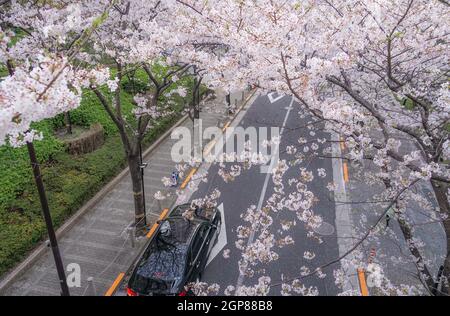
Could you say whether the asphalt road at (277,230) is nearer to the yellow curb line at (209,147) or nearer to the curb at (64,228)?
the yellow curb line at (209,147)

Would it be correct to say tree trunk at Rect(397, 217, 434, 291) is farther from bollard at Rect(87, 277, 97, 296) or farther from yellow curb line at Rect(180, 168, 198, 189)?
yellow curb line at Rect(180, 168, 198, 189)

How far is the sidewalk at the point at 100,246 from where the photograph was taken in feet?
29.7

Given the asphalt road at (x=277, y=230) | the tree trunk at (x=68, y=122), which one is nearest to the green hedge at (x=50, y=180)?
the tree trunk at (x=68, y=122)

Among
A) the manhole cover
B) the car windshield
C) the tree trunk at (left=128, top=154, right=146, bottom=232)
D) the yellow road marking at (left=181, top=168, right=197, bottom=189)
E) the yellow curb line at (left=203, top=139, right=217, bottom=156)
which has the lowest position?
the car windshield

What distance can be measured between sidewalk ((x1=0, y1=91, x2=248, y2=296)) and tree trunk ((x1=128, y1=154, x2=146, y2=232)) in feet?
1.57

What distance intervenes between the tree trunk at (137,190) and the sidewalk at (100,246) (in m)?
0.48

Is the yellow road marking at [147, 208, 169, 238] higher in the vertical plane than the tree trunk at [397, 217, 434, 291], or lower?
higher

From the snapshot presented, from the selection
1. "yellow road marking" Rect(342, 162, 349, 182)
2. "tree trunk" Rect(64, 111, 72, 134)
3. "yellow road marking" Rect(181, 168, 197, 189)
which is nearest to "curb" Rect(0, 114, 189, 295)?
"yellow road marking" Rect(181, 168, 197, 189)

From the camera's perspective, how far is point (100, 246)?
10.5m

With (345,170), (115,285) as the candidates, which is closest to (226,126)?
(345,170)

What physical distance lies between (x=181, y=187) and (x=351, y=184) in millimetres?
7077

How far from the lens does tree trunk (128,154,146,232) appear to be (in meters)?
10.4

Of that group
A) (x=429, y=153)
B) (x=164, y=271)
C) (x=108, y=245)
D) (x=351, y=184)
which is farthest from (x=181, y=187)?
(x=429, y=153)

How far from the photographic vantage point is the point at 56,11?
25.8 feet
